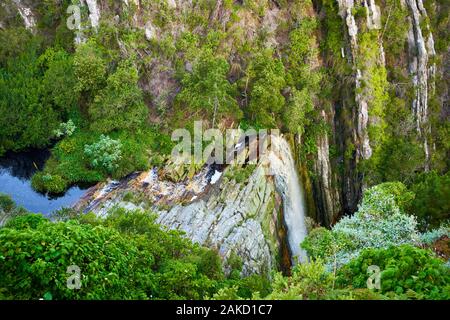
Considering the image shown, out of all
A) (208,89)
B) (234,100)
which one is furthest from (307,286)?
(234,100)

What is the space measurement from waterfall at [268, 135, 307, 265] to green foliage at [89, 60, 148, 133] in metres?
7.58

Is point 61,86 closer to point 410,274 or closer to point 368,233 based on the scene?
point 368,233

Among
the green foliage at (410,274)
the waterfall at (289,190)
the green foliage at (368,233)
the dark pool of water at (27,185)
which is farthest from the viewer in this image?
the waterfall at (289,190)

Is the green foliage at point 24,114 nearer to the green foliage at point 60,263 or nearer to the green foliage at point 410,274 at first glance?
the green foliage at point 60,263

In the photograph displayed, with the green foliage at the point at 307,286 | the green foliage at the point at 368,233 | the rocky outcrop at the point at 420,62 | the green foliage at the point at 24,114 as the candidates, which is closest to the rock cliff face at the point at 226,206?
the green foliage at the point at 368,233

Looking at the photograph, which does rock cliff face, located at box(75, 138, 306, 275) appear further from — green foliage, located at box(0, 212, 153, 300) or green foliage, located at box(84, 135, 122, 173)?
green foliage, located at box(0, 212, 153, 300)

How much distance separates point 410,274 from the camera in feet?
36.4

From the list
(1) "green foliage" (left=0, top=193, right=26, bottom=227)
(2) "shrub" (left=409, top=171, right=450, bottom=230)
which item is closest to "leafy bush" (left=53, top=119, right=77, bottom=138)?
(1) "green foliage" (left=0, top=193, right=26, bottom=227)

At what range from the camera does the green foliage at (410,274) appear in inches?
414

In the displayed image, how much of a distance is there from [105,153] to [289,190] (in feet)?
32.9

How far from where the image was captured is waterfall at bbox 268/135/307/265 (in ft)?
86.5

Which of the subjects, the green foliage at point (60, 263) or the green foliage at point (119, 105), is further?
the green foliage at point (119, 105)

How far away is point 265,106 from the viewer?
27.3 metres

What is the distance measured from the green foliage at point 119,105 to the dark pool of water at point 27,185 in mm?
3633
